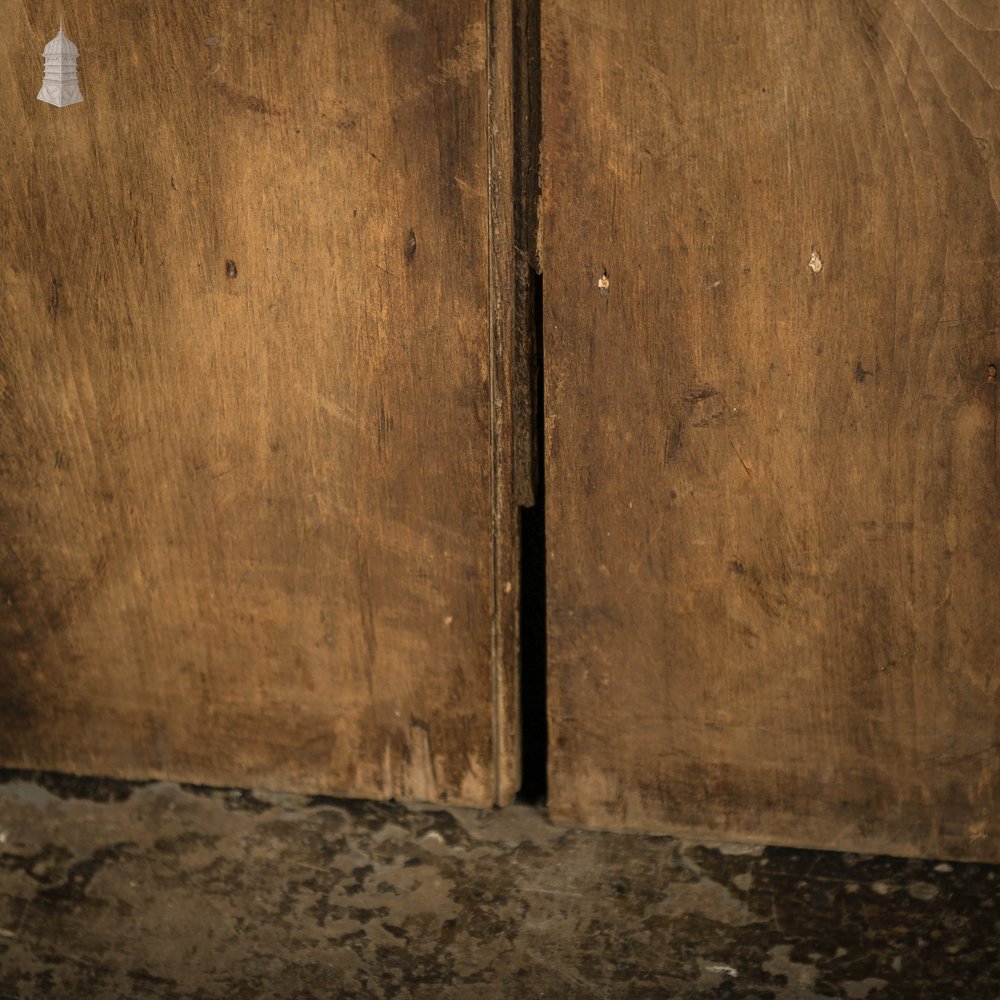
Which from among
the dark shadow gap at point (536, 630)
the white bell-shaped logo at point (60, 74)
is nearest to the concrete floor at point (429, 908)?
the dark shadow gap at point (536, 630)

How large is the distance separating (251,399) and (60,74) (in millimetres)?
317

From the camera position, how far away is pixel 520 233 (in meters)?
0.87

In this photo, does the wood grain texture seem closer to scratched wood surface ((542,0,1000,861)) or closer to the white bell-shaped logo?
scratched wood surface ((542,0,1000,861))

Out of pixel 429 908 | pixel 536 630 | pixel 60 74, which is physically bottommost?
pixel 429 908

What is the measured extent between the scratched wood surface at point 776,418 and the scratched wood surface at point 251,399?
0.09m

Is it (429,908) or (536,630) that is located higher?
(536,630)

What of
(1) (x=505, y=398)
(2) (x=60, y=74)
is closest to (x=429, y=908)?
(1) (x=505, y=398)

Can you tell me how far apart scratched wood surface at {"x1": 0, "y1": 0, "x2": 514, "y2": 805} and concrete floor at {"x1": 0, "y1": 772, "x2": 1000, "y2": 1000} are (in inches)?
2.0

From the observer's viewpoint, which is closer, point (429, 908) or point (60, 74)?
point (60, 74)

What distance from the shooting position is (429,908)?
3.34 feet

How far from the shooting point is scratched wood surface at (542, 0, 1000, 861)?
2.58 feet

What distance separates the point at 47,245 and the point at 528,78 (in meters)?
0.46

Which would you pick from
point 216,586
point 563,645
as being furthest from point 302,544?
point 563,645

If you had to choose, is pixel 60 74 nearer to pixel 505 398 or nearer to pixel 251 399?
pixel 251 399
